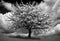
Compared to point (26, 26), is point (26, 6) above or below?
above

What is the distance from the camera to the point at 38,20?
39.8 metres

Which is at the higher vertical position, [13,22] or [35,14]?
[35,14]

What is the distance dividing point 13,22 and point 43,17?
8.71 meters

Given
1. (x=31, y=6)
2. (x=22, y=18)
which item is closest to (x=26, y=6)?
(x=31, y=6)

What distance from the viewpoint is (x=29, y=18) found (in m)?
38.0

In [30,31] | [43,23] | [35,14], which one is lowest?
[30,31]

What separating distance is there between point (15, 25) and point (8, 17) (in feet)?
11.2

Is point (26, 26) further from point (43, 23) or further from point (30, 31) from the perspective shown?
point (43, 23)

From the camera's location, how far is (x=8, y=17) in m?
41.2

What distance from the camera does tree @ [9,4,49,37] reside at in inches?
1512

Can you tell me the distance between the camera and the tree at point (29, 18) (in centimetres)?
3841

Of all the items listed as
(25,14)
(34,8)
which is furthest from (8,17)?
(34,8)

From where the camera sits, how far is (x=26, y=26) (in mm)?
39344

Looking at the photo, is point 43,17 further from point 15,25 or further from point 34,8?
point 15,25
